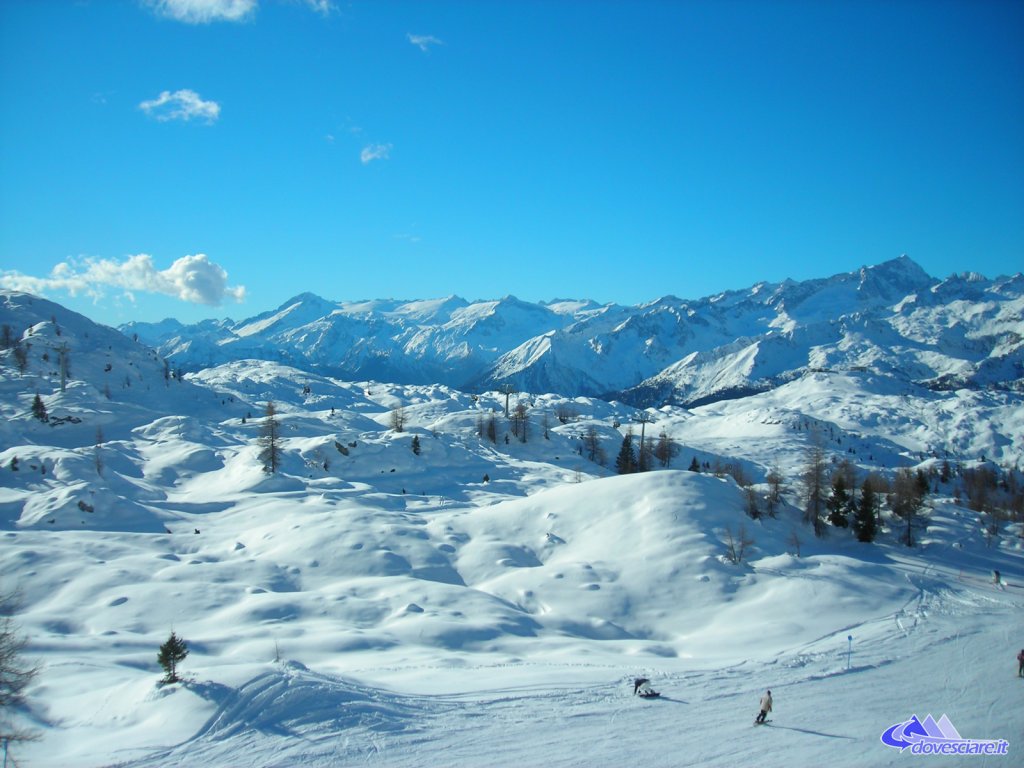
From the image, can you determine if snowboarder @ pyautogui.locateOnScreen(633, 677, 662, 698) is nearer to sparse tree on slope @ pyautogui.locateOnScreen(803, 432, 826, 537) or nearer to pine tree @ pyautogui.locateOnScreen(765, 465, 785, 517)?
pine tree @ pyautogui.locateOnScreen(765, 465, 785, 517)

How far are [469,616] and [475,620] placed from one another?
0.82m

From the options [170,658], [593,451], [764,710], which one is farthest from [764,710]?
[593,451]

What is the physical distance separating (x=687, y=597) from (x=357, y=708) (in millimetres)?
25728

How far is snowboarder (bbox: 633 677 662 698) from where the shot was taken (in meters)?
23.3

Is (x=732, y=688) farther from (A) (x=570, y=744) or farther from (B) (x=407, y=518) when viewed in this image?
(B) (x=407, y=518)

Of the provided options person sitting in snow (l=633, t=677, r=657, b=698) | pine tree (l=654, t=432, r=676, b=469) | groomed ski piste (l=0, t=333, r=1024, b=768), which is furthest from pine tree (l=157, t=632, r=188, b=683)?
pine tree (l=654, t=432, r=676, b=469)

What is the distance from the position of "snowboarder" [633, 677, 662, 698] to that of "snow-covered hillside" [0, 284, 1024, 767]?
2.48ft

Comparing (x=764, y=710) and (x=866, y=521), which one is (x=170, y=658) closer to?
(x=764, y=710)

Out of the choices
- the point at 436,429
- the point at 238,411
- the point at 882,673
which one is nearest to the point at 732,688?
the point at 882,673

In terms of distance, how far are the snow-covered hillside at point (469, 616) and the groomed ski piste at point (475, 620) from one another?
157 millimetres

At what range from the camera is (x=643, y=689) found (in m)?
23.5

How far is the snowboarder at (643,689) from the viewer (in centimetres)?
2333

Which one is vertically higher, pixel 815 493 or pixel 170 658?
pixel 170 658

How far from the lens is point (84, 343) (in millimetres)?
158750
